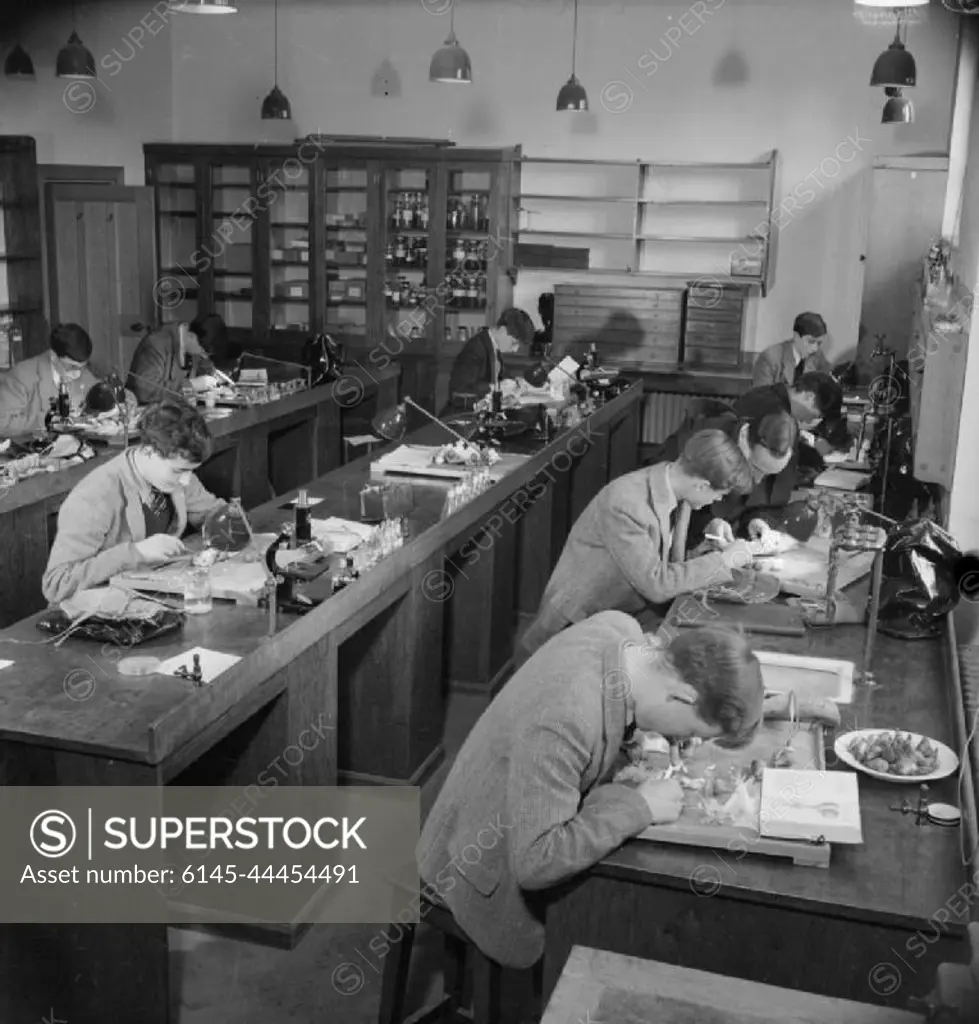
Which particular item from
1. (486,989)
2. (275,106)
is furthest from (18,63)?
(486,989)

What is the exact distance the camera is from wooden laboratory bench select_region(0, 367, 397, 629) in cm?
534

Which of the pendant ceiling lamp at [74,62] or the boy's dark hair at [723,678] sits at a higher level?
the pendant ceiling lamp at [74,62]

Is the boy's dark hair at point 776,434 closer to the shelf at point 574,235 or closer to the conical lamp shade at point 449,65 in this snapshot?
the conical lamp shade at point 449,65

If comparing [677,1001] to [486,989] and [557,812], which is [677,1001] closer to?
[557,812]

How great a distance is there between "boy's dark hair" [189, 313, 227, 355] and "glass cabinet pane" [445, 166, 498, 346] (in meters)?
2.05

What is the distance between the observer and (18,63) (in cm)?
915

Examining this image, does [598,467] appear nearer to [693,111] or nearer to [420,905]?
[693,111]

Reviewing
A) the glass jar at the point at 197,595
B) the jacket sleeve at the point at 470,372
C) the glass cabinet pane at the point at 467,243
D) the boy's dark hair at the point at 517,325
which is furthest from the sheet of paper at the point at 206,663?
the glass cabinet pane at the point at 467,243

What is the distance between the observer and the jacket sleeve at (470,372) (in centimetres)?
850

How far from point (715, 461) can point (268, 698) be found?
5.06ft

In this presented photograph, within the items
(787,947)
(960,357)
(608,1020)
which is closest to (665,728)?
(787,947)

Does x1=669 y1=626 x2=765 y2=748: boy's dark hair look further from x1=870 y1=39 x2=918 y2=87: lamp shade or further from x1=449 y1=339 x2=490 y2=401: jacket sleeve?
x1=870 y1=39 x2=918 y2=87: lamp shade

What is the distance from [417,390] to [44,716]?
26.3 ft

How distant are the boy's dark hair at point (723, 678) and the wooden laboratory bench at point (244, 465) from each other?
3.47 meters
